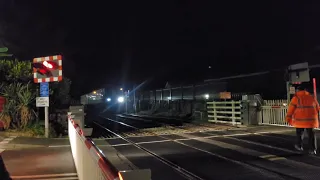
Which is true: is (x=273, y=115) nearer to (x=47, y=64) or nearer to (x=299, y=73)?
(x=299, y=73)

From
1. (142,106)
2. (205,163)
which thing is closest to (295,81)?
(205,163)

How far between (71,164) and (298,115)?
6.09 metres

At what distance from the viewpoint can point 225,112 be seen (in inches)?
940

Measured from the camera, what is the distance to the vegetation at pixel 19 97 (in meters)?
16.5

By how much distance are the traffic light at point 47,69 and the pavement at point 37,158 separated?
2.48 m

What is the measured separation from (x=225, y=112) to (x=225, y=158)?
1358cm

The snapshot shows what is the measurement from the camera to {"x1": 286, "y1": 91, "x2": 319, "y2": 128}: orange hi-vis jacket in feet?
34.3

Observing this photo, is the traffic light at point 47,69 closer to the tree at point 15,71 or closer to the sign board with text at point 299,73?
the tree at point 15,71

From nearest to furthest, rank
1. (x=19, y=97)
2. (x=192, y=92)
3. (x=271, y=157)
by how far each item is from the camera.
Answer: (x=271, y=157) → (x=19, y=97) → (x=192, y=92)

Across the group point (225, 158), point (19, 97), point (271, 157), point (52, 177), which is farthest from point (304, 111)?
point (19, 97)

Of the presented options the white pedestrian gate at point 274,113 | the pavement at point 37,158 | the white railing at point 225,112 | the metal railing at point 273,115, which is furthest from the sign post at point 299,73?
the pavement at point 37,158

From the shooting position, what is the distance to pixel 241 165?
30.7ft

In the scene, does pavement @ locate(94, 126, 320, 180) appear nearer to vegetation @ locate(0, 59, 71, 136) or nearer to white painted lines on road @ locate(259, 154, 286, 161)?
white painted lines on road @ locate(259, 154, 286, 161)

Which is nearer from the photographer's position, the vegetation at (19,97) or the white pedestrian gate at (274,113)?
the vegetation at (19,97)
